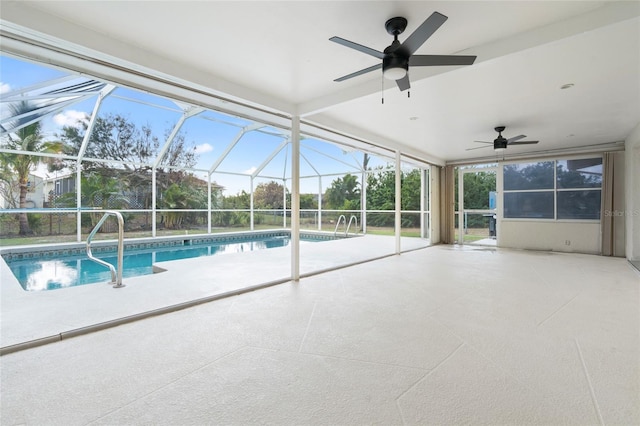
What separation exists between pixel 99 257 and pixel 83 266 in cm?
103

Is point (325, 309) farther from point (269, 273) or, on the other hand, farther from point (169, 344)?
point (269, 273)

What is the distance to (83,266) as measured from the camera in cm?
586

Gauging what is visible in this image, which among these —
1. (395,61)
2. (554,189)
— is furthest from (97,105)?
(554,189)

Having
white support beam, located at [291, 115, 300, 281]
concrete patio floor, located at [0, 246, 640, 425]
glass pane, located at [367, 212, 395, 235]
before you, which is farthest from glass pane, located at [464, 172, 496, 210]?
white support beam, located at [291, 115, 300, 281]

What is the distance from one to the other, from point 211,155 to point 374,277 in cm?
908

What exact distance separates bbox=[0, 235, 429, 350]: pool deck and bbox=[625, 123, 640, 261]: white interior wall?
497cm

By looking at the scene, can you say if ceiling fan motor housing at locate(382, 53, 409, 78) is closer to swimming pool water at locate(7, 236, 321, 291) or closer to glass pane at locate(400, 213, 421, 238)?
swimming pool water at locate(7, 236, 321, 291)

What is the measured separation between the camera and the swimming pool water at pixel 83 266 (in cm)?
471

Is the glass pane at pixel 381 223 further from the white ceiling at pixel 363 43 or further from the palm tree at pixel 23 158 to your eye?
the palm tree at pixel 23 158

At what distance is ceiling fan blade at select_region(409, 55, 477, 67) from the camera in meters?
2.23

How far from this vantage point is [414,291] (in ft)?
11.8

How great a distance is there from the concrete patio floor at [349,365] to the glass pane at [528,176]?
4.51 metres

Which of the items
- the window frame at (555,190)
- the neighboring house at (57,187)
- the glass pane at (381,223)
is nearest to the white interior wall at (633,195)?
the window frame at (555,190)

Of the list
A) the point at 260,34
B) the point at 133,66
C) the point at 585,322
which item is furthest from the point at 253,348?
the point at 585,322
